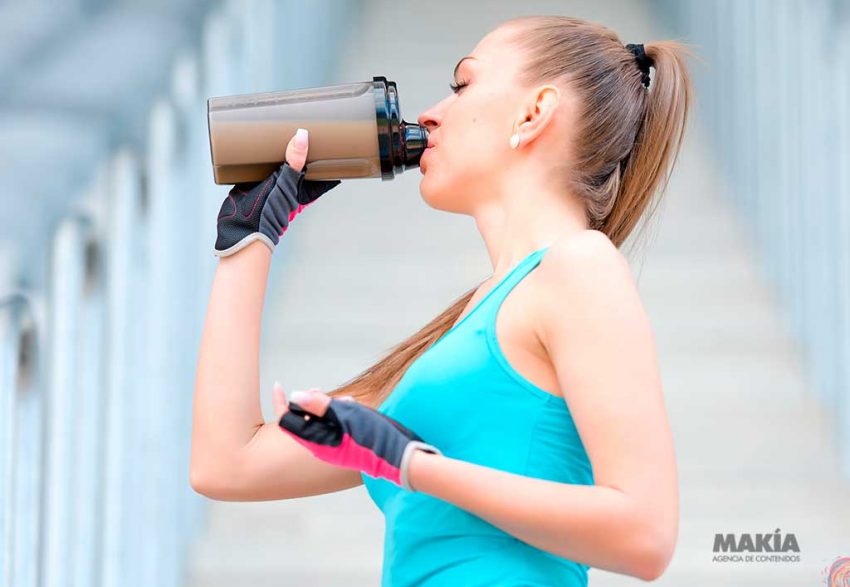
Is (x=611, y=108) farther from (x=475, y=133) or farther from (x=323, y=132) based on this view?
(x=323, y=132)

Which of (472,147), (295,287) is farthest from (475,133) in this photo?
(295,287)

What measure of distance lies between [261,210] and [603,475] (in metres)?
0.45

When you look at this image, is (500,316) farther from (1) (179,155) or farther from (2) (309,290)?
(2) (309,290)

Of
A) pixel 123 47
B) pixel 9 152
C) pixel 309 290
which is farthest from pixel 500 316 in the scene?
pixel 309 290

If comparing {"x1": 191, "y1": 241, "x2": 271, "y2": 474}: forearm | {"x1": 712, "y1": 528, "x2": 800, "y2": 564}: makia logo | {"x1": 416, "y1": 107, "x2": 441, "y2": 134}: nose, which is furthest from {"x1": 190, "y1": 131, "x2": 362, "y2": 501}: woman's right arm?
{"x1": 712, "y1": 528, "x2": 800, "y2": 564}: makia logo

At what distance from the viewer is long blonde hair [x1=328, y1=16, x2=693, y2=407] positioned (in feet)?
3.60

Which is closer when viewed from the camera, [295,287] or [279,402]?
[279,402]

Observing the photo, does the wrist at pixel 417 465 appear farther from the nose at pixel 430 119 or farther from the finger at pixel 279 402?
the nose at pixel 430 119

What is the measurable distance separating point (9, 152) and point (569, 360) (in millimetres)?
854

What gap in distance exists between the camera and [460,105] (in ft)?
3.62

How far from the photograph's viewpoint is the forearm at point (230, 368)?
1.12m

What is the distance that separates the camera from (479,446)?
958 millimetres

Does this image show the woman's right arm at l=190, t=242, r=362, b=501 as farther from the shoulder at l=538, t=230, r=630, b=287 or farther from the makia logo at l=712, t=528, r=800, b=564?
the makia logo at l=712, t=528, r=800, b=564

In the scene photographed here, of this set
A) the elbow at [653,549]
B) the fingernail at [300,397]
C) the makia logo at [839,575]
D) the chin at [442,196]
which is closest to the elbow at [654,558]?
the elbow at [653,549]
